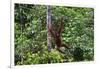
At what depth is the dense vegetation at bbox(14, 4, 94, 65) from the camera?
2.23 meters

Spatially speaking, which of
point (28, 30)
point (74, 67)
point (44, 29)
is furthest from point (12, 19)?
point (74, 67)

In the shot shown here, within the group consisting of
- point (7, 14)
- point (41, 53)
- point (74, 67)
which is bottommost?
point (74, 67)

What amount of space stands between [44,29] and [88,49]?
0.64 metres

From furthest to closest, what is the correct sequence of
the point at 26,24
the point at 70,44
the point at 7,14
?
the point at 70,44
the point at 26,24
the point at 7,14

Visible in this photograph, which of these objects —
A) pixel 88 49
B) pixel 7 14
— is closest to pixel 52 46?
pixel 88 49

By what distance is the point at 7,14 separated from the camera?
2.09 m

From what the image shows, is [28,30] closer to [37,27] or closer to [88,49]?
[37,27]

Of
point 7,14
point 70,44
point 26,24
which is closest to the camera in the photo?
point 7,14

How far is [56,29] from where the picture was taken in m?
2.36

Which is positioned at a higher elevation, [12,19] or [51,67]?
[12,19]

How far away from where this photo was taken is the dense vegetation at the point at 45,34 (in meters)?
2.23

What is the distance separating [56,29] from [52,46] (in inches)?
8.3

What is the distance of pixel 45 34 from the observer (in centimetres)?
231
